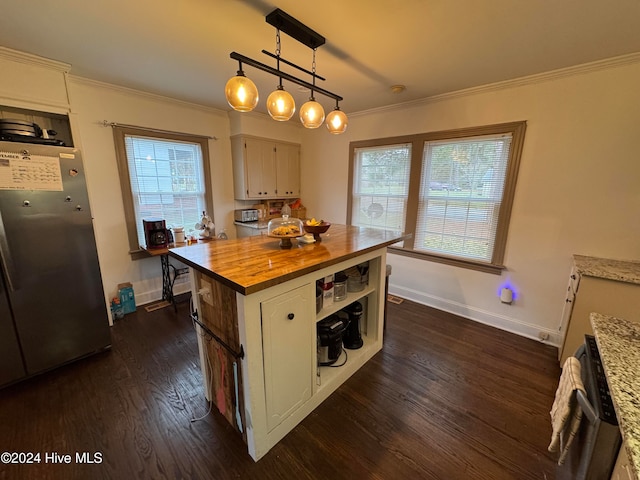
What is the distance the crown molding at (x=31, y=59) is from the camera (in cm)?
194

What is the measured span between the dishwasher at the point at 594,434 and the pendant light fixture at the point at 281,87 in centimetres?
187

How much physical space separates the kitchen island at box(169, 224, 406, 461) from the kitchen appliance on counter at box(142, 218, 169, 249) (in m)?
1.62

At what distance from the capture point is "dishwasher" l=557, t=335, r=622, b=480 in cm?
77

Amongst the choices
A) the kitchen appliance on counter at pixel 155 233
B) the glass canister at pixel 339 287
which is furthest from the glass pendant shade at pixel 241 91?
the kitchen appliance on counter at pixel 155 233

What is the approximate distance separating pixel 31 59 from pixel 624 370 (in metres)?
3.91

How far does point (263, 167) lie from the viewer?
3.97 m

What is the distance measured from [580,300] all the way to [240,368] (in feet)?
8.19

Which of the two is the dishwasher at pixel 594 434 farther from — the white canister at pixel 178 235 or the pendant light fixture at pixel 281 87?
the white canister at pixel 178 235

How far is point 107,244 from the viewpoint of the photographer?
2973 mm

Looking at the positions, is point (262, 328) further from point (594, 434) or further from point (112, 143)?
point (112, 143)

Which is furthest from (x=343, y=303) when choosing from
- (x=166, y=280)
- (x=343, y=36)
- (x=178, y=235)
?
(x=166, y=280)

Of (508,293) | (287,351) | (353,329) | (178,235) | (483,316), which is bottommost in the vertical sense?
(483,316)

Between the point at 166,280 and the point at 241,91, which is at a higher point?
the point at 241,91

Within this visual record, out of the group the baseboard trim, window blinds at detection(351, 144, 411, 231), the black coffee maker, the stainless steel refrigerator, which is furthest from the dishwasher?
the stainless steel refrigerator
